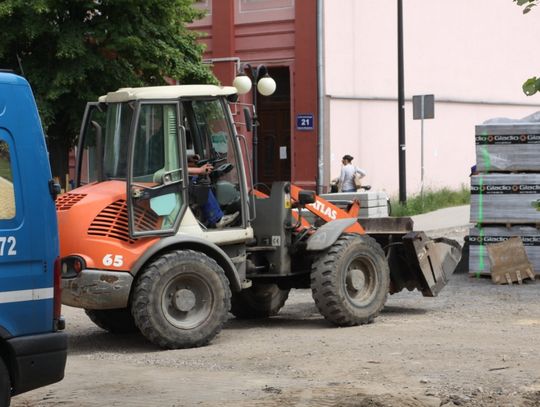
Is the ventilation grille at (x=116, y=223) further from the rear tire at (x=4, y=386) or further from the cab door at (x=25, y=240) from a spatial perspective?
the rear tire at (x=4, y=386)

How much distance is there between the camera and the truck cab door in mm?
11336

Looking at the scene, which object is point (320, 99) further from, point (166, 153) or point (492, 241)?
point (166, 153)

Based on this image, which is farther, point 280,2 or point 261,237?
point 280,2

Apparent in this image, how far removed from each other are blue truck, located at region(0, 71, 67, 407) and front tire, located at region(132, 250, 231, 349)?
11.4 feet

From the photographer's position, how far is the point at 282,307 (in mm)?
14359

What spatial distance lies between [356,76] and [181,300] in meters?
22.0

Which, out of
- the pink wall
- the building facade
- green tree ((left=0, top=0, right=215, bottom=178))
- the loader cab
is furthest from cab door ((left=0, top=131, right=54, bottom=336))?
the pink wall

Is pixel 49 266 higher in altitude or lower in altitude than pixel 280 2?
lower

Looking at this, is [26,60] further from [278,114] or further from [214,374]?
[214,374]

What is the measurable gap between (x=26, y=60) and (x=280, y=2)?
8.80m

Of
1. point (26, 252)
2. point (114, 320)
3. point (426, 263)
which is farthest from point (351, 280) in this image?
point (26, 252)

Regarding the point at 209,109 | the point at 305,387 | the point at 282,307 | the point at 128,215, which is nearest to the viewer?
the point at 305,387

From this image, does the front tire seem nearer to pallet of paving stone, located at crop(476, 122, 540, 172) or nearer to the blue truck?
the blue truck

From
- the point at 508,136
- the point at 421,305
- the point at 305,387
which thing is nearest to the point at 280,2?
the point at 508,136
